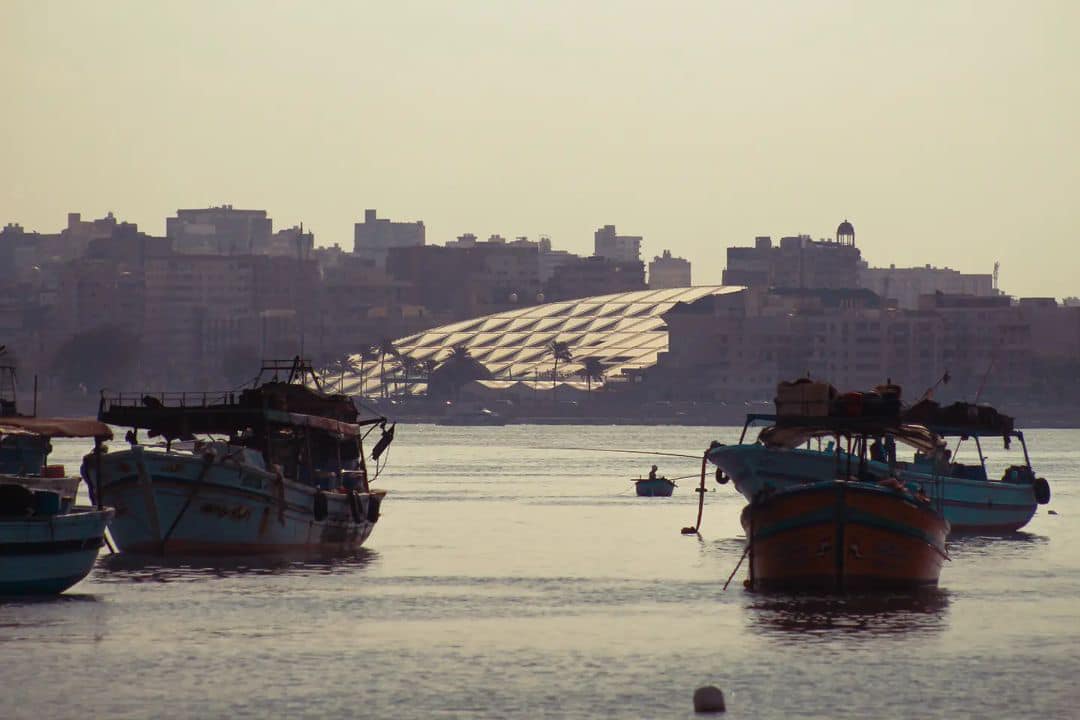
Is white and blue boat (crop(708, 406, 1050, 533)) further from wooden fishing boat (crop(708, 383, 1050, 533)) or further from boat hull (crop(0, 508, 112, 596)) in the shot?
boat hull (crop(0, 508, 112, 596))

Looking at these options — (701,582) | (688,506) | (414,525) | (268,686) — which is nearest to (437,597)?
(701,582)

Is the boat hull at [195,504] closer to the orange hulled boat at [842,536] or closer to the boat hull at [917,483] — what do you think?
the boat hull at [917,483]

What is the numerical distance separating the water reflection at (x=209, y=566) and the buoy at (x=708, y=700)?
29.1m

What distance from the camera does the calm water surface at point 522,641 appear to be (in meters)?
50.1

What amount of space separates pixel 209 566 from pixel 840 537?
71.4ft

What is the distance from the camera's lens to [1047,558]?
94438 millimetres

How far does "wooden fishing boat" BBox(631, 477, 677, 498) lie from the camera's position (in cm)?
15025

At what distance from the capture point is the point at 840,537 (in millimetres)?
68500

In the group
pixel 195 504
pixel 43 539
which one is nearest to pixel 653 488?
pixel 195 504

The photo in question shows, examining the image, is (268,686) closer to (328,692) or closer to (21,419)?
(328,692)

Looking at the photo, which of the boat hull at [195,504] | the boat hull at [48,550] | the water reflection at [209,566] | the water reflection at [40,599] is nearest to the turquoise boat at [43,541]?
the boat hull at [48,550]

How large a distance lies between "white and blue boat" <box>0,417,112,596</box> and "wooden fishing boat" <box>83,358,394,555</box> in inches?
440

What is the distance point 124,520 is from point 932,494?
33.4 metres

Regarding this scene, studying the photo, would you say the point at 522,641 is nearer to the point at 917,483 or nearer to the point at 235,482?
the point at 235,482
